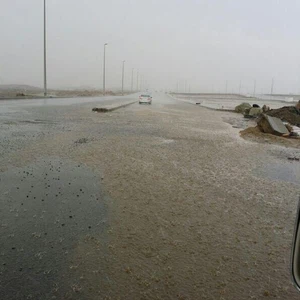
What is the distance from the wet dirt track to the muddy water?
0.4 inches

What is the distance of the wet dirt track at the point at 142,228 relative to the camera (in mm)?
2609

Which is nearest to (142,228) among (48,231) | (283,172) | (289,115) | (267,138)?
(48,231)

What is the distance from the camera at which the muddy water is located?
2.56 metres

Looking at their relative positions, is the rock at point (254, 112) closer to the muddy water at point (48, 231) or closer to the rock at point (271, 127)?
the rock at point (271, 127)

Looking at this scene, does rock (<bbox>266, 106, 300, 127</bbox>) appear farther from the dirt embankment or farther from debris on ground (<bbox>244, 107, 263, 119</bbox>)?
the dirt embankment

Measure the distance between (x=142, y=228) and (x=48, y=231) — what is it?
105 centimetres

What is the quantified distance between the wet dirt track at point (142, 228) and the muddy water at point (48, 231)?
1 centimetres

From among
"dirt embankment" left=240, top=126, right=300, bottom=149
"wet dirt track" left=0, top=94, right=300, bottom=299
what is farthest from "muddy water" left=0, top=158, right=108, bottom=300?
"dirt embankment" left=240, top=126, right=300, bottom=149

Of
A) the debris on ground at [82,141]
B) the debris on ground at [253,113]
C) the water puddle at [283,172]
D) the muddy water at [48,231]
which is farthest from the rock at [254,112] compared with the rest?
the muddy water at [48,231]

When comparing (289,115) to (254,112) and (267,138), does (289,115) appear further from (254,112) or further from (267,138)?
(267,138)

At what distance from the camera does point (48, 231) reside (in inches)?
136

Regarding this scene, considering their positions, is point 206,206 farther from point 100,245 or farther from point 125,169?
point 125,169

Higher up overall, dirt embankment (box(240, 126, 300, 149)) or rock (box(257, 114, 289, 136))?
rock (box(257, 114, 289, 136))

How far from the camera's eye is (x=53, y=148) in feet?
27.9
